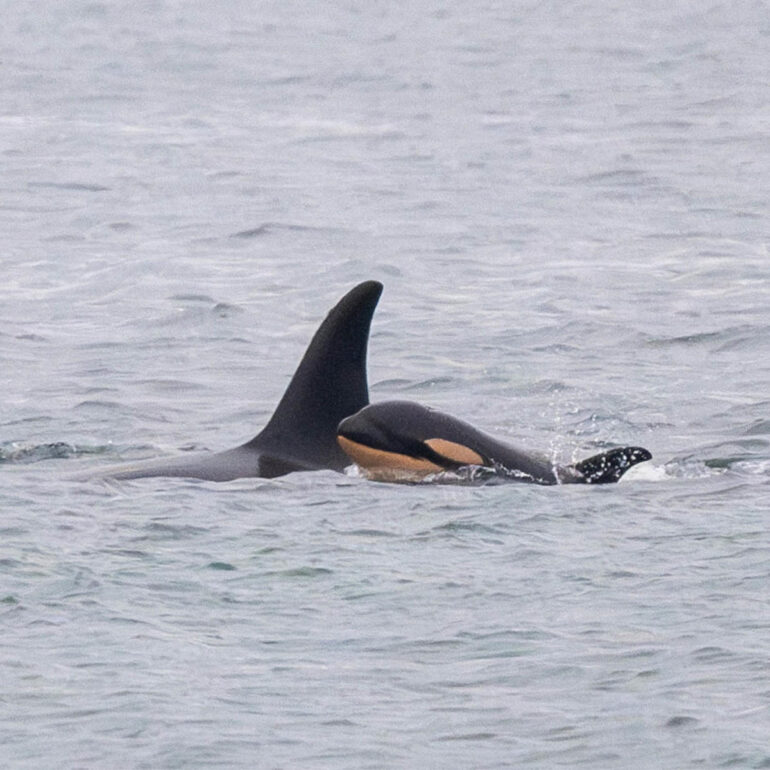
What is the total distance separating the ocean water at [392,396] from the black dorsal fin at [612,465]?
0.76ft

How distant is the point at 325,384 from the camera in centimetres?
1575

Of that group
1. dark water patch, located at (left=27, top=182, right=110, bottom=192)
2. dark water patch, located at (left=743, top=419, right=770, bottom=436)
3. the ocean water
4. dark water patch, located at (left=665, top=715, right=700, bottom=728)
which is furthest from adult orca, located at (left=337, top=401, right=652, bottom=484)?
dark water patch, located at (left=27, top=182, right=110, bottom=192)

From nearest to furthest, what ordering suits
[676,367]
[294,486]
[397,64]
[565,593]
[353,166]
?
[565,593]
[294,486]
[676,367]
[353,166]
[397,64]

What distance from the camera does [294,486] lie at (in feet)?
48.5

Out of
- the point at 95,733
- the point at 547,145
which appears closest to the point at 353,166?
the point at 547,145

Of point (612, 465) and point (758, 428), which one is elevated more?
point (612, 465)

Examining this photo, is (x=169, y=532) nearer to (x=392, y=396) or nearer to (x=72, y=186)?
(x=392, y=396)

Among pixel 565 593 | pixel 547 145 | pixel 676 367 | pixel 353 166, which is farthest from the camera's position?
pixel 547 145

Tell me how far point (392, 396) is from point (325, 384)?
382cm

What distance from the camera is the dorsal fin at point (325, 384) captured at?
15672 millimetres

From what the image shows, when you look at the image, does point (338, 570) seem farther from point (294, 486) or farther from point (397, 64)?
point (397, 64)

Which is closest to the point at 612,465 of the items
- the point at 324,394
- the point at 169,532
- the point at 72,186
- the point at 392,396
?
the point at 324,394

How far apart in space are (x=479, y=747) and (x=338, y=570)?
3.01m

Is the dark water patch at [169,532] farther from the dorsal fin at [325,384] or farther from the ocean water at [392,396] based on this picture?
the dorsal fin at [325,384]
